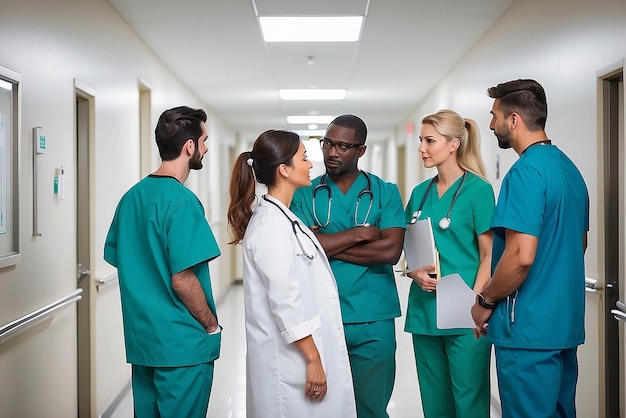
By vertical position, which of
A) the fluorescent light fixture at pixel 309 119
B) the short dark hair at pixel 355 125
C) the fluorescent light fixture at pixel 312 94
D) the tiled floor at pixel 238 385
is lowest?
the tiled floor at pixel 238 385

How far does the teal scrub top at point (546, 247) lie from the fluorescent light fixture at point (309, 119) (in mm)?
7790

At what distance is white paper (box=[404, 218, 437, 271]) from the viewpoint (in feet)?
7.41

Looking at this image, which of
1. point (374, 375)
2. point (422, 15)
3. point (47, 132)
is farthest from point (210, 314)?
point (422, 15)

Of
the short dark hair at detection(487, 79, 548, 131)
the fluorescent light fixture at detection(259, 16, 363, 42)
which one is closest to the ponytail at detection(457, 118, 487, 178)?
the short dark hair at detection(487, 79, 548, 131)

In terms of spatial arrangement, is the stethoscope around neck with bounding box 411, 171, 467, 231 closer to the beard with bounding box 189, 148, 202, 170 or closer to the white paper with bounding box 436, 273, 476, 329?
the white paper with bounding box 436, 273, 476, 329

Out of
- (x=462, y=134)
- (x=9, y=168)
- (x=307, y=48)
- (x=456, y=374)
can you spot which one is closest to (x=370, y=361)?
(x=456, y=374)

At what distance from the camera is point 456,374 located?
228 centimetres

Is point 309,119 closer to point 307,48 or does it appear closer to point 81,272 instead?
point 307,48

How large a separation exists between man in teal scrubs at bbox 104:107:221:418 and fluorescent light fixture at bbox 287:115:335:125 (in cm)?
764

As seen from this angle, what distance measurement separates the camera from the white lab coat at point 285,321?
1786 mm

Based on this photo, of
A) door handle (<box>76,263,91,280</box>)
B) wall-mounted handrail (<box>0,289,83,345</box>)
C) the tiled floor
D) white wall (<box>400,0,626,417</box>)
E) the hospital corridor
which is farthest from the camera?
the tiled floor

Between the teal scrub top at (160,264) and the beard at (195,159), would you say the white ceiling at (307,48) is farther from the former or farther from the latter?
the teal scrub top at (160,264)

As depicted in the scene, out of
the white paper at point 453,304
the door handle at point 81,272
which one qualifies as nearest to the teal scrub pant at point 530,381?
the white paper at point 453,304

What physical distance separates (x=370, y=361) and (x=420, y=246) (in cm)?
42
